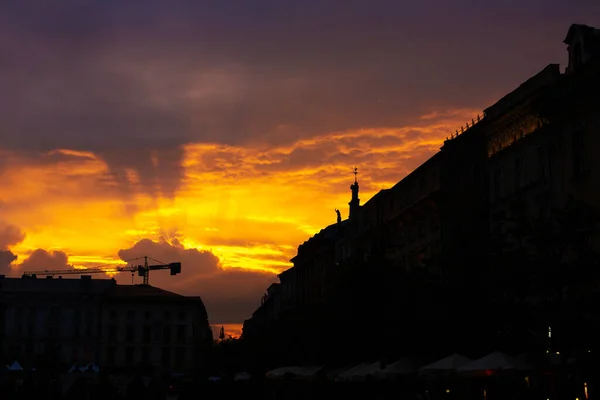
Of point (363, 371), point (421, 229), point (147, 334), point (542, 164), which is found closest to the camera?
point (363, 371)

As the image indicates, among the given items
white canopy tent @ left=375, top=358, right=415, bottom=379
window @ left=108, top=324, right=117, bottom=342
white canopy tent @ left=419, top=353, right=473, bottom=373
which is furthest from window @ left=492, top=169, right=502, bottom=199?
window @ left=108, top=324, right=117, bottom=342

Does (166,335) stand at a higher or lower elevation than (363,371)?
higher

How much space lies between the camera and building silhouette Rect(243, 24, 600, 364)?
4244cm

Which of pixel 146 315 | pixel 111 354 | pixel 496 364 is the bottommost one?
pixel 496 364

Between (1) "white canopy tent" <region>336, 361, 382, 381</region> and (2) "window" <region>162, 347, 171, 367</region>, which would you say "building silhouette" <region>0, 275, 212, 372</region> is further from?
(1) "white canopy tent" <region>336, 361, 382, 381</region>

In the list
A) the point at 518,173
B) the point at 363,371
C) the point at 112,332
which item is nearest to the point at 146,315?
the point at 112,332

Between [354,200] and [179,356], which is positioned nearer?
[354,200]

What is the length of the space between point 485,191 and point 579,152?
48.0 feet

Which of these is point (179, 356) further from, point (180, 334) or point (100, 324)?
point (100, 324)

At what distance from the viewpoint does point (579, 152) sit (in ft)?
155

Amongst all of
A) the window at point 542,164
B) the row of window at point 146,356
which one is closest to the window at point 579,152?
the window at point 542,164

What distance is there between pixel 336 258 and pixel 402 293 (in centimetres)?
6579

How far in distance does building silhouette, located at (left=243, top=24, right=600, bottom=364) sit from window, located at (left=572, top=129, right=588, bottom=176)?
0.05 m

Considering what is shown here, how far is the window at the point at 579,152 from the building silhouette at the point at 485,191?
0.05m
